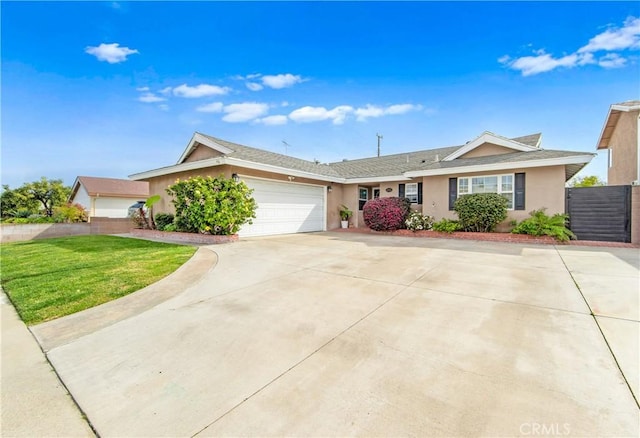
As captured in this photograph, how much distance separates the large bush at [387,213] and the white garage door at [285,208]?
9.50 ft

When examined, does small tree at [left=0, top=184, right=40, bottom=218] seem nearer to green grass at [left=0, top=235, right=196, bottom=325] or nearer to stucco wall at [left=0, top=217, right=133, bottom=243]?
stucco wall at [left=0, top=217, right=133, bottom=243]

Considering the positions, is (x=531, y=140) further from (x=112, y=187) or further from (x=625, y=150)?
(x=112, y=187)

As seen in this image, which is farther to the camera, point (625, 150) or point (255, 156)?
point (255, 156)

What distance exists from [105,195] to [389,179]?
78.6ft

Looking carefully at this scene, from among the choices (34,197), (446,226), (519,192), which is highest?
(34,197)

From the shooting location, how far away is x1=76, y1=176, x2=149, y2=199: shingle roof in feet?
78.2

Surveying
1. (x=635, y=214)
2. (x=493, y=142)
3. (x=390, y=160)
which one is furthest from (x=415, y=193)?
(x=635, y=214)

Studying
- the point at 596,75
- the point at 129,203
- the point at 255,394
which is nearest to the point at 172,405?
the point at 255,394

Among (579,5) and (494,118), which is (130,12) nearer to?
(579,5)

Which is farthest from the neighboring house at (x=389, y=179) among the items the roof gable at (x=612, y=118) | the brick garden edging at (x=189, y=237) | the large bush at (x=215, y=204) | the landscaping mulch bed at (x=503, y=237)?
the roof gable at (x=612, y=118)

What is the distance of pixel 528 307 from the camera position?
376cm

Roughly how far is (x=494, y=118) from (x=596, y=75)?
15.8 ft

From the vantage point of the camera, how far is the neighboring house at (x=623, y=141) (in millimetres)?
10938

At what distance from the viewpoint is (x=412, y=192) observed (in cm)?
1476
